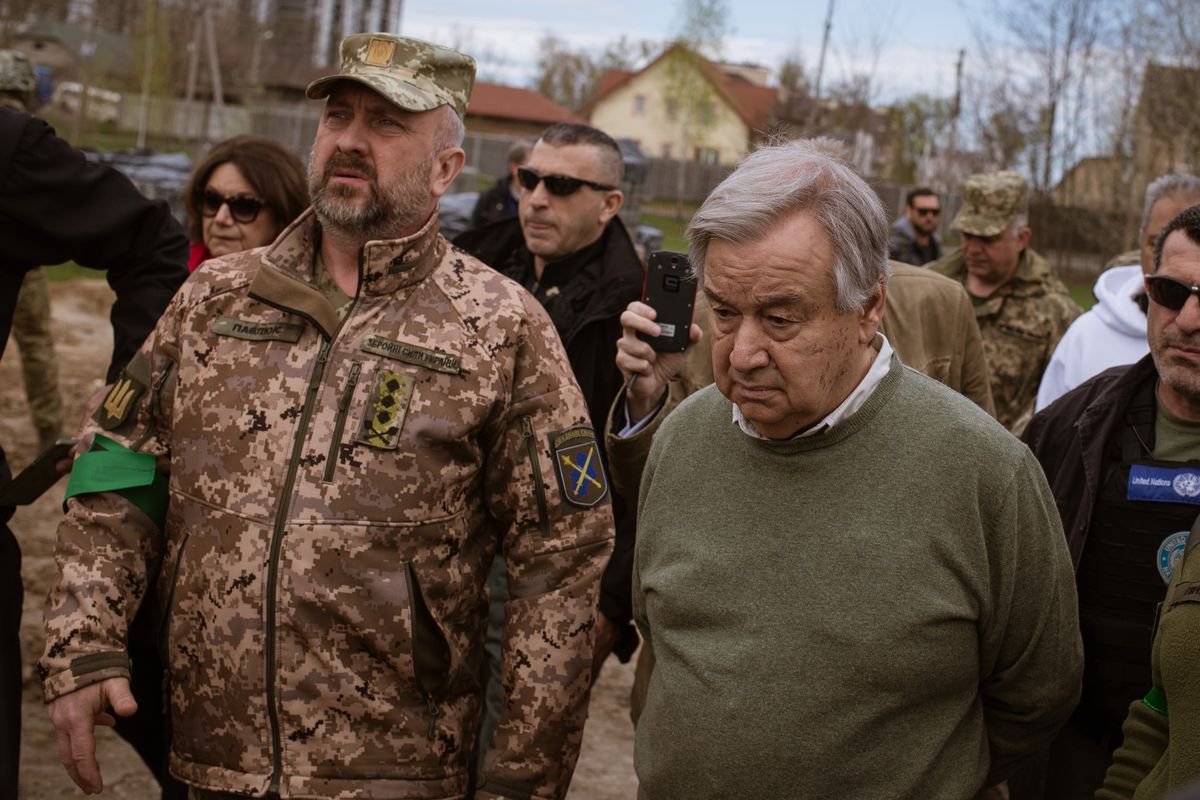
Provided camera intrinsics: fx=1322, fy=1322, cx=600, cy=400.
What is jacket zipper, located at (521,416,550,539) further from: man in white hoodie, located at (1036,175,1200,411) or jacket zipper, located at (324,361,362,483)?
man in white hoodie, located at (1036,175,1200,411)

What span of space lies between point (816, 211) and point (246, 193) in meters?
2.74

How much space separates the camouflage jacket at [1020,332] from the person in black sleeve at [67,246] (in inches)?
168

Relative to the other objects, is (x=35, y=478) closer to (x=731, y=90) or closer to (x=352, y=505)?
Result: (x=352, y=505)

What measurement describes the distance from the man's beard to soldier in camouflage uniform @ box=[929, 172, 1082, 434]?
166 inches

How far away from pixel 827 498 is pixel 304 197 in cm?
284

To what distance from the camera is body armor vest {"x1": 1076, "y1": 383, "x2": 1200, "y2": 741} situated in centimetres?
318

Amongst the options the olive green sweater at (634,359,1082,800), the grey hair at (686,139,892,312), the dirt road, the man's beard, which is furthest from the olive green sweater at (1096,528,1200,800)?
the dirt road

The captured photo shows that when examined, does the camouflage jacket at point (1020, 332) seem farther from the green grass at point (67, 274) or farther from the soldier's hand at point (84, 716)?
the green grass at point (67, 274)

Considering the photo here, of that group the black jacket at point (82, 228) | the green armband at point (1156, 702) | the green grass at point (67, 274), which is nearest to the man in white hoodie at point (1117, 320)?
the green armband at point (1156, 702)

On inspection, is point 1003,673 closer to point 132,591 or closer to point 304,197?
point 132,591

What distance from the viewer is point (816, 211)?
2559 millimetres

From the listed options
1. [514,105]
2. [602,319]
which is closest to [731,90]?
[514,105]

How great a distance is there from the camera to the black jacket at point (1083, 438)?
3348 millimetres

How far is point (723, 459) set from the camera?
277cm
